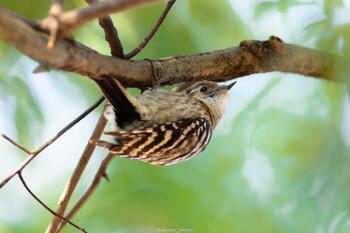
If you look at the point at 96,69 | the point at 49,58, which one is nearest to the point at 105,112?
the point at 96,69

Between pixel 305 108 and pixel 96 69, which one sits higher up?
pixel 305 108

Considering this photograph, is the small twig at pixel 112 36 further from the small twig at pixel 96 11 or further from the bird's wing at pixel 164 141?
the small twig at pixel 96 11

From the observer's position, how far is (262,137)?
9.60 feet

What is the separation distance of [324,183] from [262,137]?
3.97 ft

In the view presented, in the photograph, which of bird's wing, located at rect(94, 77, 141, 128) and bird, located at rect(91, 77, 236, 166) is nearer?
bird's wing, located at rect(94, 77, 141, 128)

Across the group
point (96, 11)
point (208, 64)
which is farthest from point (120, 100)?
point (96, 11)

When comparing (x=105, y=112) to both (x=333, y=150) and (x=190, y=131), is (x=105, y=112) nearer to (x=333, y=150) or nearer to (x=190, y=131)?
(x=190, y=131)

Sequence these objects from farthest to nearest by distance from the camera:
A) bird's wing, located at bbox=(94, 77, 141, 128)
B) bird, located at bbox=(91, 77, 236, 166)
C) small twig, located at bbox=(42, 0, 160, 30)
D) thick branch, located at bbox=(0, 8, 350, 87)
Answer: bird, located at bbox=(91, 77, 236, 166), bird's wing, located at bbox=(94, 77, 141, 128), thick branch, located at bbox=(0, 8, 350, 87), small twig, located at bbox=(42, 0, 160, 30)

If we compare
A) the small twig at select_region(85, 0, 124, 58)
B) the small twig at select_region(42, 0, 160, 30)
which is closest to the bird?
the small twig at select_region(85, 0, 124, 58)

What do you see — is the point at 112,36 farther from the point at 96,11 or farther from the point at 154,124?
the point at 96,11

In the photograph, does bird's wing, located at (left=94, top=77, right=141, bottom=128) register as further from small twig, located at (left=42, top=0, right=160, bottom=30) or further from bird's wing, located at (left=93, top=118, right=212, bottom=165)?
small twig, located at (left=42, top=0, right=160, bottom=30)

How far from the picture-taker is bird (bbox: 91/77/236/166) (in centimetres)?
254

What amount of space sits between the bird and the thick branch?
0.10m

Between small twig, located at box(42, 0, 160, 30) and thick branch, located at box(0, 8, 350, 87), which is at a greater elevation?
thick branch, located at box(0, 8, 350, 87)
